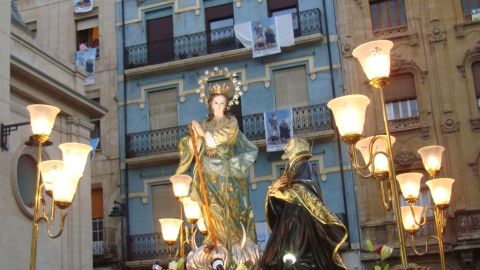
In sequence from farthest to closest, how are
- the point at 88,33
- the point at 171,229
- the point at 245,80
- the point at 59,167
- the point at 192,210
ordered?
the point at 88,33
the point at 245,80
the point at 171,229
the point at 192,210
the point at 59,167

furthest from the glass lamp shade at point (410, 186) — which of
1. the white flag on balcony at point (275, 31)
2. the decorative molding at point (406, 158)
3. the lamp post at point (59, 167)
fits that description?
the white flag on balcony at point (275, 31)

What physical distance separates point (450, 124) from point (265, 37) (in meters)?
5.69

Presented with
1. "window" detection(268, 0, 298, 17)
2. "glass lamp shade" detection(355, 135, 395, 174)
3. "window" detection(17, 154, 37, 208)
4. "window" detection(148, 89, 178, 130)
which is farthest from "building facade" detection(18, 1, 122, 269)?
"glass lamp shade" detection(355, 135, 395, 174)

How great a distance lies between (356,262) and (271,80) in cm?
585

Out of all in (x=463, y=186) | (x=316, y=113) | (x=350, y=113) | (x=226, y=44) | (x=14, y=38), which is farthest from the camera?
(x=226, y=44)

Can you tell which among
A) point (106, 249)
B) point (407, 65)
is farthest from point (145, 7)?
point (407, 65)

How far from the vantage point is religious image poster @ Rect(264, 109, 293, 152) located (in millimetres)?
19766

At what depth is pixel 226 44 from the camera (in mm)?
21453

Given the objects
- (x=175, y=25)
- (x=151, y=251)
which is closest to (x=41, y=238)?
(x=151, y=251)

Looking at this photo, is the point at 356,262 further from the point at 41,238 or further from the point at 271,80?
the point at 41,238

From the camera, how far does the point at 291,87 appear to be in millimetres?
20797

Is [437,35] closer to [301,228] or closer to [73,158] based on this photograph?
[301,228]

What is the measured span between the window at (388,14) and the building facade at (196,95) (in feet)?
4.07

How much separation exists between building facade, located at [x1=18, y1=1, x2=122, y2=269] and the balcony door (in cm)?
129
